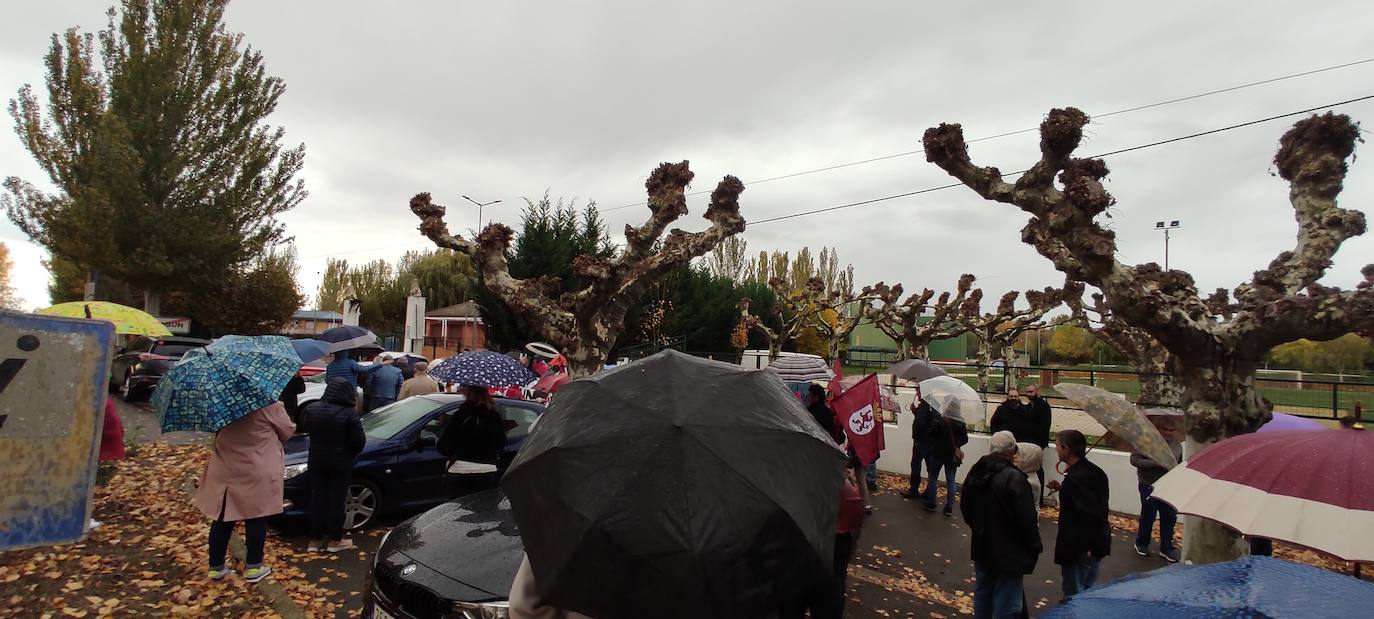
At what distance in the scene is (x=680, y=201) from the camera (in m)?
9.19

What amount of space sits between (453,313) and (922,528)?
127 ft

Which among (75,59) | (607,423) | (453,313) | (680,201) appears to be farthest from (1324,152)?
(453,313)

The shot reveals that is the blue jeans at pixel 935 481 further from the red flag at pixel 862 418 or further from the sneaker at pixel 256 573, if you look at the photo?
the sneaker at pixel 256 573

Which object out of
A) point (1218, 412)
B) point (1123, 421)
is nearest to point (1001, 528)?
point (1123, 421)

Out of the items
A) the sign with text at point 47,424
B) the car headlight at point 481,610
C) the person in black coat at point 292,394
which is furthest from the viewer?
the person in black coat at point 292,394

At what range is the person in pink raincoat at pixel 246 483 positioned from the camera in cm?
494

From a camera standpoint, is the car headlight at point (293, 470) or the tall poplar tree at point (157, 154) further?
the tall poplar tree at point (157, 154)

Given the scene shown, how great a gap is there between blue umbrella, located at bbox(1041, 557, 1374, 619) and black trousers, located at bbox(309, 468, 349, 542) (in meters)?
5.94

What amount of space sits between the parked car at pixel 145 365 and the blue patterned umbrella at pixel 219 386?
1260 centimetres

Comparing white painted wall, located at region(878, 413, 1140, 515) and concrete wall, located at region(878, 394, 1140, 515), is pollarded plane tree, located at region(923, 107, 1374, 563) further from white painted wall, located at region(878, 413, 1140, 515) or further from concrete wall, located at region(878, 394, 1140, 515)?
white painted wall, located at region(878, 413, 1140, 515)

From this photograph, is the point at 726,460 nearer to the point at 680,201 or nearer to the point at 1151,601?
the point at 1151,601

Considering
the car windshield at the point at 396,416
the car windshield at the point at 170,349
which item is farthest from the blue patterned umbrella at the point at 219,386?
the car windshield at the point at 170,349

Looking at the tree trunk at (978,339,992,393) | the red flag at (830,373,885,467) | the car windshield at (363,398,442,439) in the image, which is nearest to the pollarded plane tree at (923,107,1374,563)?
the red flag at (830,373,885,467)

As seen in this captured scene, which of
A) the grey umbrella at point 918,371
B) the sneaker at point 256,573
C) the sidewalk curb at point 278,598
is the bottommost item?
the sidewalk curb at point 278,598
